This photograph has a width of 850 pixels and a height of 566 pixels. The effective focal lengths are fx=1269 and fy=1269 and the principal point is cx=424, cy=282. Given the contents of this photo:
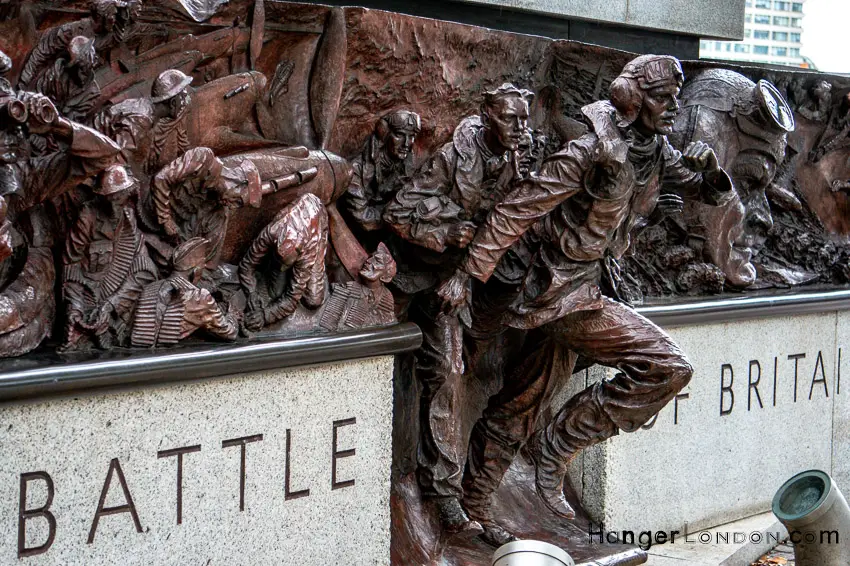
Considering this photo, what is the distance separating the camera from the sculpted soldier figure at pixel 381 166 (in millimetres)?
5926

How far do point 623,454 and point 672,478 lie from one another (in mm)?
479

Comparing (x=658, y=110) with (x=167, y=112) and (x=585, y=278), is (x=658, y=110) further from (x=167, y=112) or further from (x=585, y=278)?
(x=167, y=112)

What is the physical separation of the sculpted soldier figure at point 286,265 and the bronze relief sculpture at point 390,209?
0.01 metres

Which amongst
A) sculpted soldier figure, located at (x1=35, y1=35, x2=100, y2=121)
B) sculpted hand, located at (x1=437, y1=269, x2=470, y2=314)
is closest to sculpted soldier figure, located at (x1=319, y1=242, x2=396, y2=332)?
sculpted hand, located at (x1=437, y1=269, x2=470, y2=314)

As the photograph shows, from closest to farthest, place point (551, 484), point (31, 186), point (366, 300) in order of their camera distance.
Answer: point (31, 186) < point (366, 300) < point (551, 484)

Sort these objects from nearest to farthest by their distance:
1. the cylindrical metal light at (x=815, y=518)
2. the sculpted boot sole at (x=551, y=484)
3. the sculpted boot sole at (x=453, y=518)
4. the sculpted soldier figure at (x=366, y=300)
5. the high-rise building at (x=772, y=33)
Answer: the sculpted soldier figure at (x=366, y=300) < the sculpted boot sole at (x=453, y=518) < the cylindrical metal light at (x=815, y=518) < the sculpted boot sole at (x=551, y=484) < the high-rise building at (x=772, y=33)

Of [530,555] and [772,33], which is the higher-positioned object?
[772,33]

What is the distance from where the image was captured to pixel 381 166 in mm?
5992

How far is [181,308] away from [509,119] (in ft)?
5.98

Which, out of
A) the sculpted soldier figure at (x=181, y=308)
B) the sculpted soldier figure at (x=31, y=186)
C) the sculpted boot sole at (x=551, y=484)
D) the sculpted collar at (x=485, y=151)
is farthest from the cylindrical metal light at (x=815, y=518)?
the sculpted soldier figure at (x=31, y=186)

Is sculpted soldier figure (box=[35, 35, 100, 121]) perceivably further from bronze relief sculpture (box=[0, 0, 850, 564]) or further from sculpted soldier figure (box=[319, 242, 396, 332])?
sculpted soldier figure (box=[319, 242, 396, 332])

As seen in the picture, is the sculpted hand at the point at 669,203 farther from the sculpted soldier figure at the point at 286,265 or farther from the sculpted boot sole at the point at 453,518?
the sculpted soldier figure at the point at 286,265

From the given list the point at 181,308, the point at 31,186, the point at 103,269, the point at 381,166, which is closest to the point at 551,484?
the point at 381,166

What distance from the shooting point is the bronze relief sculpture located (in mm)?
4727
